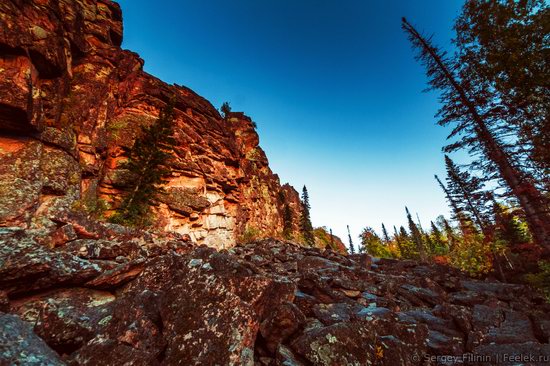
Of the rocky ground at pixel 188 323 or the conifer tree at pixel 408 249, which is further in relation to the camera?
the conifer tree at pixel 408 249

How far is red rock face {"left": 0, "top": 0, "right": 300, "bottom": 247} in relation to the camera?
48.3 feet

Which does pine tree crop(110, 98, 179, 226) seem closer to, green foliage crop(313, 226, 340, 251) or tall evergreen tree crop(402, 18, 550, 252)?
tall evergreen tree crop(402, 18, 550, 252)

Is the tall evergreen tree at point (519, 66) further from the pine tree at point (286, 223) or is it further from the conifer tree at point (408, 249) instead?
the conifer tree at point (408, 249)

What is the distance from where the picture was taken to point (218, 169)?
3481cm

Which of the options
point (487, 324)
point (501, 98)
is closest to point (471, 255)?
point (501, 98)

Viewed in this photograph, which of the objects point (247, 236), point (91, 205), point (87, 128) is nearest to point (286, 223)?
point (247, 236)

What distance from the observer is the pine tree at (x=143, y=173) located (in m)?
20.5

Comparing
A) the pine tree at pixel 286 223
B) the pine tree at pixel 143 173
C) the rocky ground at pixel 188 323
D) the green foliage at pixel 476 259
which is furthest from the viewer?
the pine tree at pixel 286 223

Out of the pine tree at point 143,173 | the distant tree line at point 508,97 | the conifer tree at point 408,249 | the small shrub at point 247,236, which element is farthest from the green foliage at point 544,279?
the conifer tree at point 408,249

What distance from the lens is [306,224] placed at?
2635 inches

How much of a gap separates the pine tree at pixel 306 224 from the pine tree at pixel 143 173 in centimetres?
4679

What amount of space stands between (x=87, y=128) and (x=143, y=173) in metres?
6.38

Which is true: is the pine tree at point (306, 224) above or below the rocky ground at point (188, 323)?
above

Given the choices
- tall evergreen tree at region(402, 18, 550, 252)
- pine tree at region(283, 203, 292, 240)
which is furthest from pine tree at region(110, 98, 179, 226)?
pine tree at region(283, 203, 292, 240)
